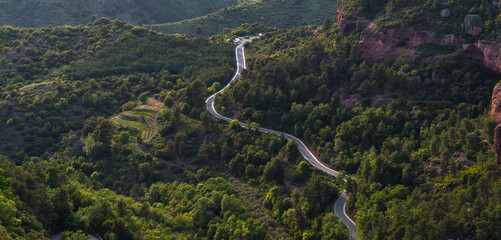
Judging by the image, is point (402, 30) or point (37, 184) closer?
point (37, 184)

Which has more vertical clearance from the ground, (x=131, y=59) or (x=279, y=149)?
(x=131, y=59)

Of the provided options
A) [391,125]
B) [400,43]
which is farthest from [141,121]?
[400,43]

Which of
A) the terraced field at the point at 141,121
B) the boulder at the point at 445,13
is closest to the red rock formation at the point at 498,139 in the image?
the boulder at the point at 445,13

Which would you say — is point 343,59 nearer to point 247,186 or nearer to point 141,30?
point 247,186

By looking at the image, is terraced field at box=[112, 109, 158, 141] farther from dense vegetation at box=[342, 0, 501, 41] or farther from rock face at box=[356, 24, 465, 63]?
dense vegetation at box=[342, 0, 501, 41]

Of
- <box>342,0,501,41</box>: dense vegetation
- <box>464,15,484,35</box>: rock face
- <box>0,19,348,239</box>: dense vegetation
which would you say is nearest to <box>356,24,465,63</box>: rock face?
<box>342,0,501,41</box>: dense vegetation

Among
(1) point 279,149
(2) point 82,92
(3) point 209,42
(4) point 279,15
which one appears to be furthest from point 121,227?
(4) point 279,15
